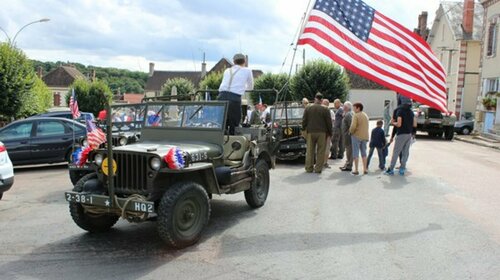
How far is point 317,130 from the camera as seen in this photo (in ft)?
37.2

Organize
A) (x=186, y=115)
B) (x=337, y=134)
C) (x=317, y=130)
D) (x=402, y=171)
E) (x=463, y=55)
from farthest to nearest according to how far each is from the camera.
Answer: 1. (x=463, y=55)
2. (x=337, y=134)
3. (x=402, y=171)
4. (x=317, y=130)
5. (x=186, y=115)

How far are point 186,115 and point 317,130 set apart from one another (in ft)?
16.3

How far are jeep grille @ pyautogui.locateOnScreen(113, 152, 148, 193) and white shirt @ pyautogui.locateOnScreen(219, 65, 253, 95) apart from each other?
2.77 m

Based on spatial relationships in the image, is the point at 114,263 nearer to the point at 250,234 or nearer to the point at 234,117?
the point at 250,234

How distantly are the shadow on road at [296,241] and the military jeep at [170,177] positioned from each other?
0.52 metres

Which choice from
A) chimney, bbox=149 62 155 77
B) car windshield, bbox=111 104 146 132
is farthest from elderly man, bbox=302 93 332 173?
chimney, bbox=149 62 155 77

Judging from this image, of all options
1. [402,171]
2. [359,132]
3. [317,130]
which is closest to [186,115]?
[317,130]

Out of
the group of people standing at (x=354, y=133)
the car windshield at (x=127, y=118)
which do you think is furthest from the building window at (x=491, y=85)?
the car windshield at (x=127, y=118)

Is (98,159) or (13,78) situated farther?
(13,78)

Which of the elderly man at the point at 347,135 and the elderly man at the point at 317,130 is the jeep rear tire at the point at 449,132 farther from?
the elderly man at the point at 317,130

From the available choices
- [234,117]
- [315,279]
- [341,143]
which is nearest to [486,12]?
[341,143]

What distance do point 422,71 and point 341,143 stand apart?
6843 mm

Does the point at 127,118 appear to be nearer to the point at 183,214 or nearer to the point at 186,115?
the point at 186,115

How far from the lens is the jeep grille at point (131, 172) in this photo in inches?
218
